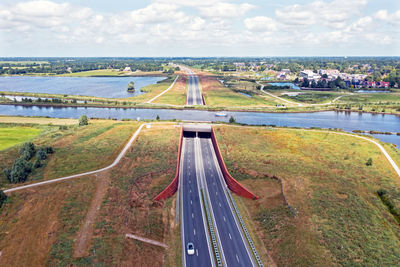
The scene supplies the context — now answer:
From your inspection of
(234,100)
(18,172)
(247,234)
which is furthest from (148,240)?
(234,100)

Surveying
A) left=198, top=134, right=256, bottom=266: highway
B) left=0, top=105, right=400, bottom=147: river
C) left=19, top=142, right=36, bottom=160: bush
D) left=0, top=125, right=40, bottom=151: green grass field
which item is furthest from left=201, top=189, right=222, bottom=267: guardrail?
left=0, top=105, right=400, bottom=147: river

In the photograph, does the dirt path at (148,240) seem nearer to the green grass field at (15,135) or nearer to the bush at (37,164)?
the bush at (37,164)

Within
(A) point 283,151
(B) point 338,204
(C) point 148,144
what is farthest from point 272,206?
(C) point 148,144

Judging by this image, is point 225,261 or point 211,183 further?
point 211,183

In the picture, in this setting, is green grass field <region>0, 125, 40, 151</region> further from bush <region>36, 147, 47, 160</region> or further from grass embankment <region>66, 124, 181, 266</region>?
grass embankment <region>66, 124, 181, 266</region>

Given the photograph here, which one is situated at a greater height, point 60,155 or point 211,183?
point 60,155

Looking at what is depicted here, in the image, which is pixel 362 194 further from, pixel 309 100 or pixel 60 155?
pixel 309 100

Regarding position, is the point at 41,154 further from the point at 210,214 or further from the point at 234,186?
the point at 234,186

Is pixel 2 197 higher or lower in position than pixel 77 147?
lower
